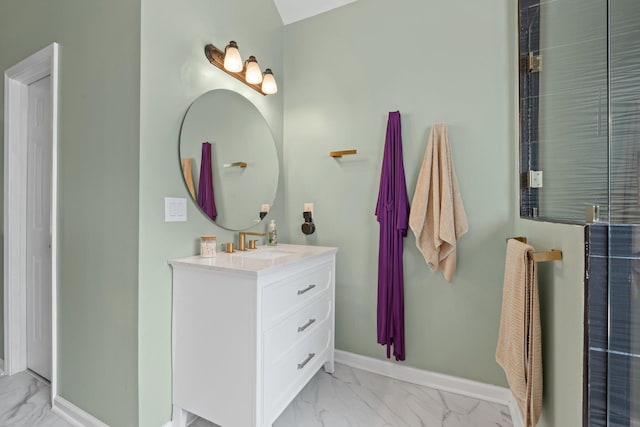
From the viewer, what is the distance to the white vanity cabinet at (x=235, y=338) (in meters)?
1.22

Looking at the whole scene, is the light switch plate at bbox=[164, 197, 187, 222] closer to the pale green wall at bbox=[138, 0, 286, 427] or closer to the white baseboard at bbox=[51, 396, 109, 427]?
the pale green wall at bbox=[138, 0, 286, 427]

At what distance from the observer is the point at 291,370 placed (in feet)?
4.79

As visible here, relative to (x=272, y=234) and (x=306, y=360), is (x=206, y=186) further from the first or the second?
(x=306, y=360)

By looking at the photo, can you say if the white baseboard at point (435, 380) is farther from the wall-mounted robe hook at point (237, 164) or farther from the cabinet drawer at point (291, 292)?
the wall-mounted robe hook at point (237, 164)

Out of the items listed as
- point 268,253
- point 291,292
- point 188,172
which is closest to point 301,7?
point 188,172

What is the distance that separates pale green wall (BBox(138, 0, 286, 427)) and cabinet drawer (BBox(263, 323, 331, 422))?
0.56 metres

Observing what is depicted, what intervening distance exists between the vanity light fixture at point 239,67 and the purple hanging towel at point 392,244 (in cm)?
94

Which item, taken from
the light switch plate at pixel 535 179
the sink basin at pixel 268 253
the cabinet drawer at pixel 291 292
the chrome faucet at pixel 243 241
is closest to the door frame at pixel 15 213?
the chrome faucet at pixel 243 241

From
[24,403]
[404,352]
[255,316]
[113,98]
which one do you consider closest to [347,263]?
[404,352]

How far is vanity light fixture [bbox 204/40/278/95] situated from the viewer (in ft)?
5.33

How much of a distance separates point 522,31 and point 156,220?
7.11ft

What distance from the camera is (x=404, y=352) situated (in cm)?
185

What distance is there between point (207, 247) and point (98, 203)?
23.3 inches

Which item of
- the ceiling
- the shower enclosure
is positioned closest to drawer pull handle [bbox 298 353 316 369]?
the shower enclosure
